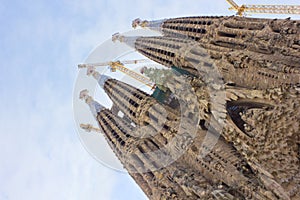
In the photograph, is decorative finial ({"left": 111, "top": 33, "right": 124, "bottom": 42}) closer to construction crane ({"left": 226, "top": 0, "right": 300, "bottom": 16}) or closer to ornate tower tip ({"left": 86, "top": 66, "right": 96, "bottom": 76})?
ornate tower tip ({"left": 86, "top": 66, "right": 96, "bottom": 76})

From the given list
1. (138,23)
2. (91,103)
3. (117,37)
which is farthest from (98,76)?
(138,23)

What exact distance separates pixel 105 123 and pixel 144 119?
952 cm

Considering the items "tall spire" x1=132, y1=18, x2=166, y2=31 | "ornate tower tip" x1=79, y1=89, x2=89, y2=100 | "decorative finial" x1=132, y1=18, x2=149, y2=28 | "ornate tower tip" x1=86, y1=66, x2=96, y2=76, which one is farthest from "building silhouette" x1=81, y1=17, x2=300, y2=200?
"ornate tower tip" x1=86, y1=66, x2=96, y2=76

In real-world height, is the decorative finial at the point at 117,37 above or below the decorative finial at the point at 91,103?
above

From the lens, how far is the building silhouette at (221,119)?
57.6 ft

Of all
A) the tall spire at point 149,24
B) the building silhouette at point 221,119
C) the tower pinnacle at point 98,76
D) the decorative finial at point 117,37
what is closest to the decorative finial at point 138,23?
the tall spire at point 149,24

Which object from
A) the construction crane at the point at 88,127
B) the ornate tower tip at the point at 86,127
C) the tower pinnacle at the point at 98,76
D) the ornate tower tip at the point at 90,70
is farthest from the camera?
the ornate tower tip at the point at 90,70

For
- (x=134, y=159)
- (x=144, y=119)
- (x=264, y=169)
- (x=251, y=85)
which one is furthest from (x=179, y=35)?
(x=264, y=169)

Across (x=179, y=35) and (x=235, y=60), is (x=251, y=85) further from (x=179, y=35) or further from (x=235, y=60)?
(x=179, y=35)

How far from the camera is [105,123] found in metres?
42.4

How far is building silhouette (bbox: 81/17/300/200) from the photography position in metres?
17.5

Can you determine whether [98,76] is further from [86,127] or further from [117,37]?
[86,127]

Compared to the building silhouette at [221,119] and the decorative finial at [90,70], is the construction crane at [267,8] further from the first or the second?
the decorative finial at [90,70]

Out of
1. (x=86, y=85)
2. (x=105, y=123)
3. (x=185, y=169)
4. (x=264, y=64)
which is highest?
(x=86, y=85)
